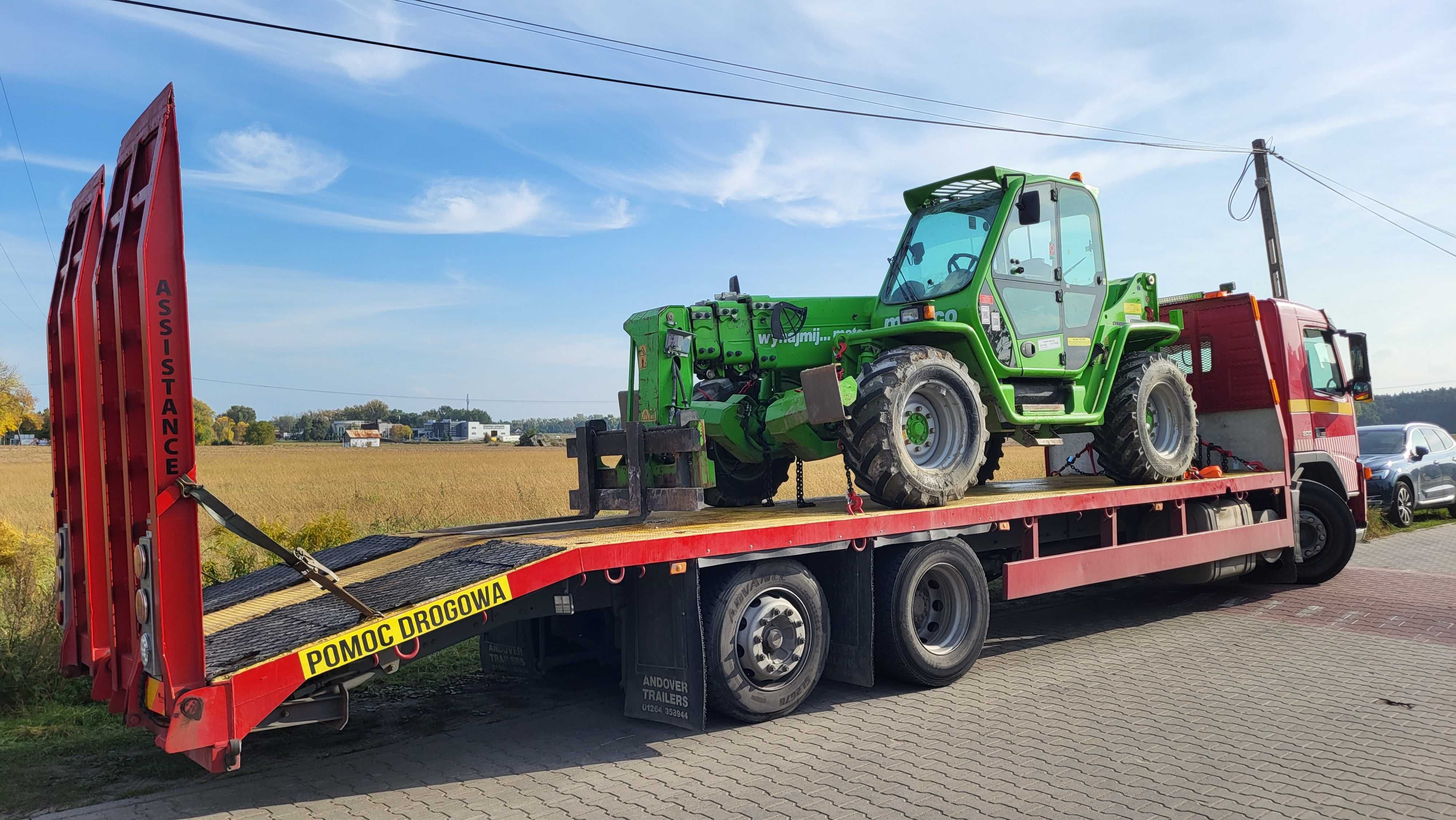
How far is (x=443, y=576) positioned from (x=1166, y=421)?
7.56 meters

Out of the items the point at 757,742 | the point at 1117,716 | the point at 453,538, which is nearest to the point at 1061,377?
the point at 1117,716

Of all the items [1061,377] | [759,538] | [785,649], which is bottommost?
[785,649]

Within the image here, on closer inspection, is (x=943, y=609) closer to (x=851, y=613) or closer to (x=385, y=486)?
(x=851, y=613)

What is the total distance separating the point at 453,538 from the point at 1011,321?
4794mm

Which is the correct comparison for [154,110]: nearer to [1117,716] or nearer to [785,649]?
[785,649]

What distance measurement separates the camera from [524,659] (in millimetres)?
6902

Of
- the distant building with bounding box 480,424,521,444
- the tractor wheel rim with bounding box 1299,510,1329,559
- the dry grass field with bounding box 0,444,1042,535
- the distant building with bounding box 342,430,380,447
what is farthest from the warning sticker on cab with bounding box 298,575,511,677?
the distant building with bounding box 480,424,521,444

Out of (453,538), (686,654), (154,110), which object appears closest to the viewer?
(154,110)

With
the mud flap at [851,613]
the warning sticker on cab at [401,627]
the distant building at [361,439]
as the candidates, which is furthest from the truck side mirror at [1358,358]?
the distant building at [361,439]

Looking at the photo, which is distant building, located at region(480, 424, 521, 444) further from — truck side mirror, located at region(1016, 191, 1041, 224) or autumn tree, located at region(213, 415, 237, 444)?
truck side mirror, located at region(1016, 191, 1041, 224)

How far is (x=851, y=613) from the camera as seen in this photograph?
6605mm

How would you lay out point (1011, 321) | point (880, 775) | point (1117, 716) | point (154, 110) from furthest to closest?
point (1011, 321) → point (1117, 716) → point (880, 775) → point (154, 110)

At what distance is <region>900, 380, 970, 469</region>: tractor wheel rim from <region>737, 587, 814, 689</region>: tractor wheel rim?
184 cm

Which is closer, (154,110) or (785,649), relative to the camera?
(154,110)
